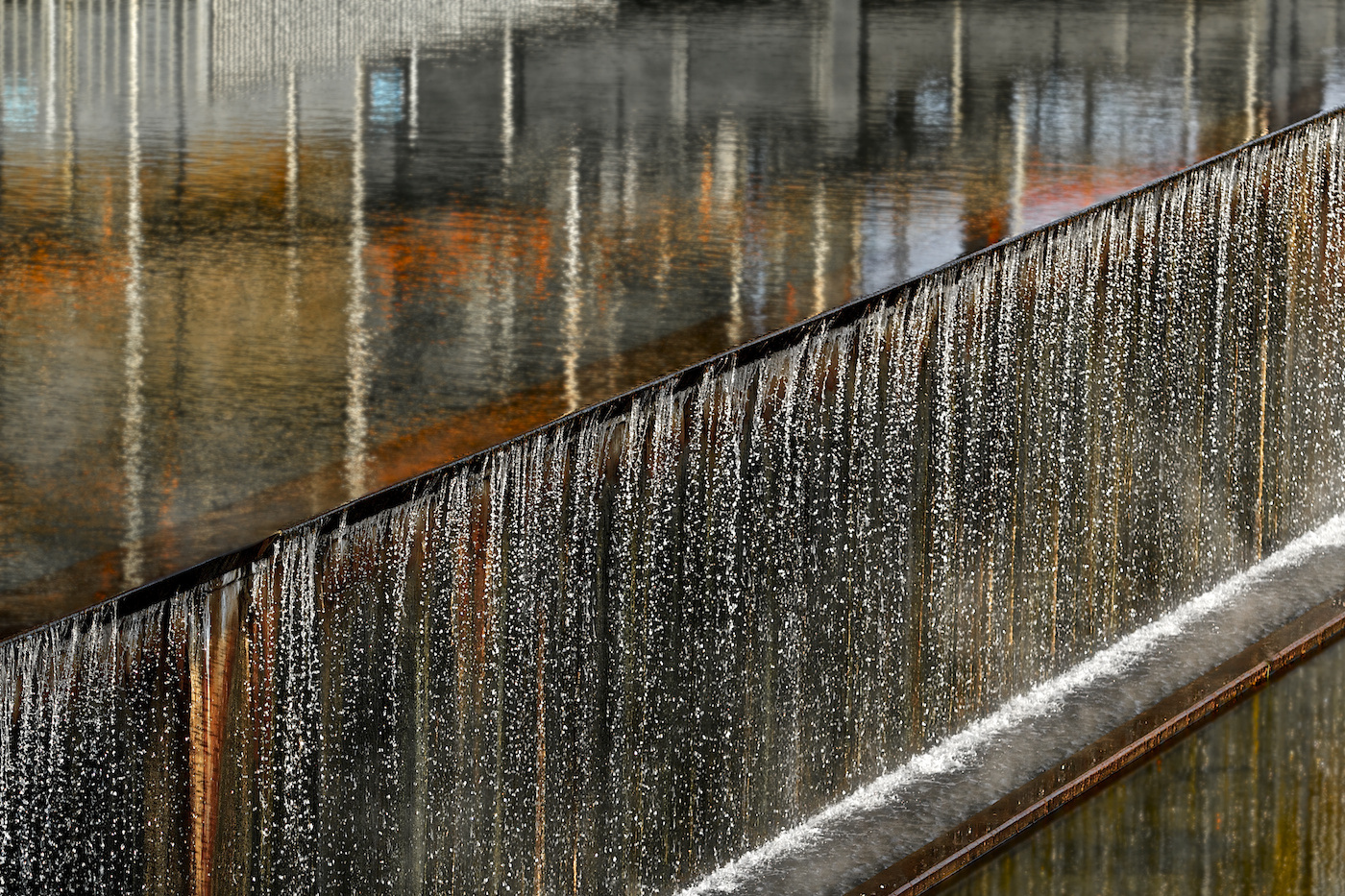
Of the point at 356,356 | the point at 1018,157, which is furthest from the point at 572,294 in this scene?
the point at 1018,157

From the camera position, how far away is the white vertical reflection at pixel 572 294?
5.87 m

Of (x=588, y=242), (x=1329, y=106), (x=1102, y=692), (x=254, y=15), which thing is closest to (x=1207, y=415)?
(x=1102, y=692)

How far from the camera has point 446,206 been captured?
827cm

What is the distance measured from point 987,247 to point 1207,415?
2182 mm

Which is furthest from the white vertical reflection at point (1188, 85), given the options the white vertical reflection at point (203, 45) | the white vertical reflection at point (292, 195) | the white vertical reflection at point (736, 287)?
the white vertical reflection at point (203, 45)

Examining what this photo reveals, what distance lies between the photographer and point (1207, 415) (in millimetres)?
8570

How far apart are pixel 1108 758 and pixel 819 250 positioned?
2293 mm

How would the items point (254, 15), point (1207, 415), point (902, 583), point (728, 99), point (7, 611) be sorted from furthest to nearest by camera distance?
point (254, 15), point (728, 99), point (1207, 415), point (902, 583), point (7, 611)

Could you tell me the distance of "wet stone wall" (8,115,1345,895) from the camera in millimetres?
4371

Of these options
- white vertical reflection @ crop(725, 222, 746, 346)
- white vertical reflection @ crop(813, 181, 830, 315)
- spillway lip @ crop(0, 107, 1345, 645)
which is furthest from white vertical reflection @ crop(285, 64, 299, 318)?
white vertical reflection @ crop(813, 181, 830, 315)

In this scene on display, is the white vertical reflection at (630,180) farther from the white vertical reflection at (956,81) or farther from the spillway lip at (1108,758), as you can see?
the spillway lip at (1108,758)

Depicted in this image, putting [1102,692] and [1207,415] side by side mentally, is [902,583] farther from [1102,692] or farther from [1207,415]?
[1207,415]

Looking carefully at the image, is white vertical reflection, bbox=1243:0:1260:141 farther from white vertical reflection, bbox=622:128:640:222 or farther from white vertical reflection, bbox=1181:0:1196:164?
white vertical reflection, bbox=622:128:640:222

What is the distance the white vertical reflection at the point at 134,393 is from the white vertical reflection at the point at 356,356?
580 mm
